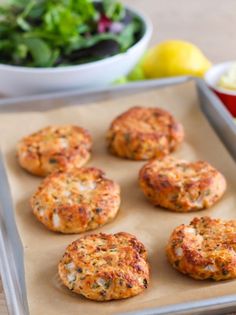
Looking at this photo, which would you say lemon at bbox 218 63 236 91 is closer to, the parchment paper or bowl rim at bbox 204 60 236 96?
bowl rim at bbox 204 60 236 96

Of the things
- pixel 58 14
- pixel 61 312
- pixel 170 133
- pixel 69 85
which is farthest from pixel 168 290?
pixel 58 14

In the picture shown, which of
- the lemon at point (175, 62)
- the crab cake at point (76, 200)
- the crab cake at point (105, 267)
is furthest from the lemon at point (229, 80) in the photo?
the crab cake at point (105, 267)

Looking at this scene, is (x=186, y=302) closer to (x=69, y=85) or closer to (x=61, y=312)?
(x=61, y=312)

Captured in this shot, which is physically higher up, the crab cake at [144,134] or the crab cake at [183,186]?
the crab cake at [183,186]

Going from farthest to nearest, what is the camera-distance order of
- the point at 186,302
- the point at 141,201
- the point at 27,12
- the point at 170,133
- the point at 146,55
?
the point at 146,55, the point at 27,12, the point at 170,133, the point at 141,201, the point at 186,302

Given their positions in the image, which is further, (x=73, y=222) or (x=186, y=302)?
(x=73, y=222)

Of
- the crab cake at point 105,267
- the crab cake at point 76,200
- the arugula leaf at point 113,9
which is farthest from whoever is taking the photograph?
the arugula leaf at point 113,9

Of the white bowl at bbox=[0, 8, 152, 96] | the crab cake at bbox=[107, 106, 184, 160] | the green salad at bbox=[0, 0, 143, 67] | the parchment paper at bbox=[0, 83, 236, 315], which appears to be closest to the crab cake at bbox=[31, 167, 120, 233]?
the parchment paper at bbox=[0, 83, 236, 315]

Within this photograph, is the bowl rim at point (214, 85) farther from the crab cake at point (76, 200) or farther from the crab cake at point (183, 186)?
the crab cake at point (76, 200)
